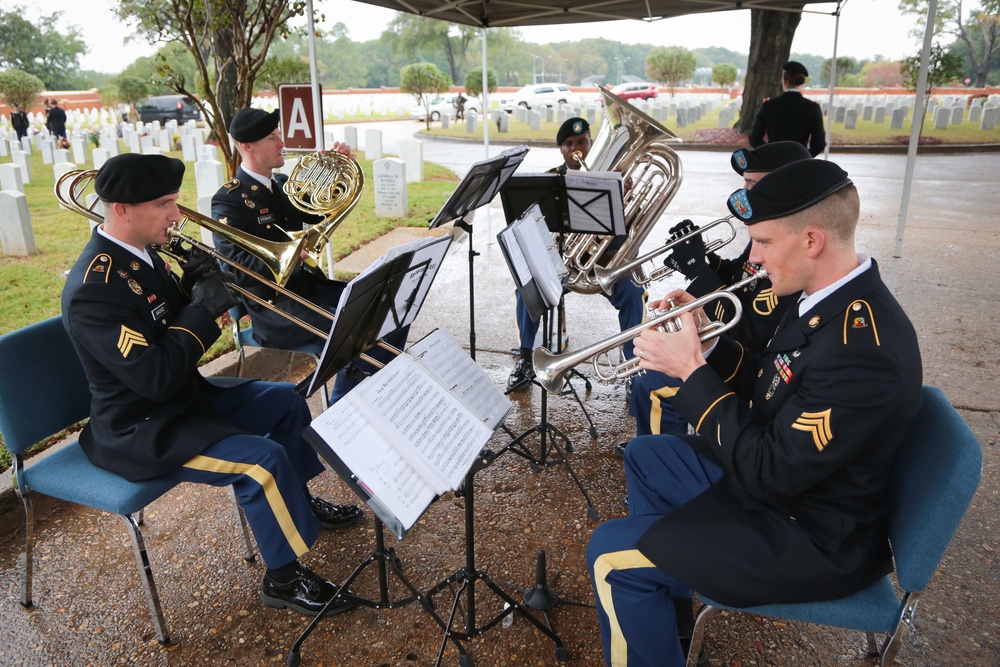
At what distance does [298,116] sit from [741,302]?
3378 millimetres

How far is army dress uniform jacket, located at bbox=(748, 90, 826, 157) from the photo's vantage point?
729 cm

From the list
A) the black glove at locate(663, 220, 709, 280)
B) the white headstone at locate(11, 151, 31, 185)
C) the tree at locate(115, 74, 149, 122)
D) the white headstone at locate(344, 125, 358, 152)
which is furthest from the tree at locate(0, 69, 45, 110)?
the black glove at locate(663, 220, 709, 280)

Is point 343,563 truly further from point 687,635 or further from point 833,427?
point 833,427

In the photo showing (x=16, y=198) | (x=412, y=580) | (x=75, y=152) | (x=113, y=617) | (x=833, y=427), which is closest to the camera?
(x=833, y=427)

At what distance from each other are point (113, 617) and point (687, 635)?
84.9 inches

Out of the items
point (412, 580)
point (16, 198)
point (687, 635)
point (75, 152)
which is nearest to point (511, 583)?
point (412, 580)

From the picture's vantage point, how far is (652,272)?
12.1 ft

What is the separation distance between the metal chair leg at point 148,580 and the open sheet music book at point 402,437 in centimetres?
99

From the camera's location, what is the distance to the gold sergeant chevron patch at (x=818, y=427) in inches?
66.5

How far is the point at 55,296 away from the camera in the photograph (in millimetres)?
6141

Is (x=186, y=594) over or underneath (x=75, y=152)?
underneath

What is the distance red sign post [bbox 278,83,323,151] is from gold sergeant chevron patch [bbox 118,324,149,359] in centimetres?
275

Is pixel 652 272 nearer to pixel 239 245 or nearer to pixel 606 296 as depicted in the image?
pixel 606 296

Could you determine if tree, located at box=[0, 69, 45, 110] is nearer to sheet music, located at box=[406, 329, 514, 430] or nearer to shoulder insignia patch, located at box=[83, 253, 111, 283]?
shoulder insignia patch, located at box=[83, 253, 111, 283]
